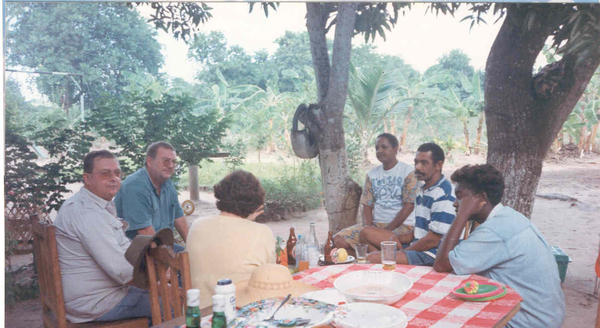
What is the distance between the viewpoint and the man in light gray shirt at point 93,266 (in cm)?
205

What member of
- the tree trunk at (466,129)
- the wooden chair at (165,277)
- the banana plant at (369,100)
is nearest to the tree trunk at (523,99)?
the banana plant at (369,100)

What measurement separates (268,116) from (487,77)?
12.3 feet

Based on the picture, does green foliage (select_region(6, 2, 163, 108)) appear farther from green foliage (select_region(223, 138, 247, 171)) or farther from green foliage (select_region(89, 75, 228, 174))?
green foliage (select_region(223, 138, 247, 171))

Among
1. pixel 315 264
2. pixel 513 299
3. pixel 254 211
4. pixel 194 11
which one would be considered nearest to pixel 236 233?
pixel 254 211

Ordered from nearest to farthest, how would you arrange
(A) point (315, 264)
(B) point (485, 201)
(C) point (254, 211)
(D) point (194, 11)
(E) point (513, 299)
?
1. (E) point (513, 299)
2. (C) point (254, 211)
3. (B) point (485, 201)
4. (A) point (315, 264)
5. (D) point (194, 11)

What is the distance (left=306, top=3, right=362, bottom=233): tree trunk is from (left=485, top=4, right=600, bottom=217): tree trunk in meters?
1.29

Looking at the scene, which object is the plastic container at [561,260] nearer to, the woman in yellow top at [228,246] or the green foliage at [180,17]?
the woman in yellow top at [228,246]

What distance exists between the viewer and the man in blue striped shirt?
2.79 metres

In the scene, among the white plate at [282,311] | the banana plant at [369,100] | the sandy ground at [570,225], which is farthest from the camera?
the banana plant at [369,100]

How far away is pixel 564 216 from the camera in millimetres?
5527

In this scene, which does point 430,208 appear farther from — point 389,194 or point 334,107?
point 334,107

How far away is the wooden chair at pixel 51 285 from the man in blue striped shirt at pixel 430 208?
155cm

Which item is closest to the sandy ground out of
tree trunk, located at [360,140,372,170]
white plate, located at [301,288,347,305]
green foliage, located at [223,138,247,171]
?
green foliage, located at [223,138,247,171]

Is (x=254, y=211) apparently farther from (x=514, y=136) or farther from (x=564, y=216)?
(x=564, y=216)
